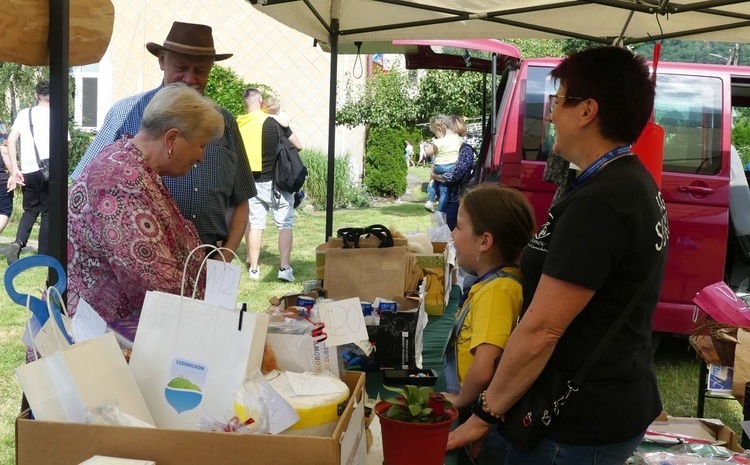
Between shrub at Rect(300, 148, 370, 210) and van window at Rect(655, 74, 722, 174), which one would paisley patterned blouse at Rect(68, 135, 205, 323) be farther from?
shrub at Rect(300, 148, 370, 210)

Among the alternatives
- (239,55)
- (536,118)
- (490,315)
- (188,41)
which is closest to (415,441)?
(490,315)

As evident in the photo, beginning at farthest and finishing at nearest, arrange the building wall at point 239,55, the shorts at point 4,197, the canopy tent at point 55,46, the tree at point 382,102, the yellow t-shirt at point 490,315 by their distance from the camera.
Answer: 1. the tree at point 382,102
2. the building wall at point 239,55
3. the shorts at point 4,197
4. the yellow t-shirt at point 490,315
5. the canopy tent at point 55,46

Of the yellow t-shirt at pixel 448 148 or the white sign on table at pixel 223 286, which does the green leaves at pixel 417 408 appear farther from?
the yellow t-shirt at pixel 448 148

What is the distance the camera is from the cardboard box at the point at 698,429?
2.78 m

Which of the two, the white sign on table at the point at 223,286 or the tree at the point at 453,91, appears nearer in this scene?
the white sign on table at the point at 223,286

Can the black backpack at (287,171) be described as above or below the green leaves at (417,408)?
above

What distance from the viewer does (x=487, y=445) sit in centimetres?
187

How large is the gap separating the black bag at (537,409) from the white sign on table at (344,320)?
15.4 inches

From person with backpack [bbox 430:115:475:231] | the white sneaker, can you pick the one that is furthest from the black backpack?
person with backpack [bbox 430:115:475:231]

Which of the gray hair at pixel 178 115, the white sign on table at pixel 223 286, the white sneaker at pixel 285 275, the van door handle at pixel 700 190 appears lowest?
the white sneaker at pixel 285 275

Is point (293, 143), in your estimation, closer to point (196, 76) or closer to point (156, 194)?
point (196, 76)

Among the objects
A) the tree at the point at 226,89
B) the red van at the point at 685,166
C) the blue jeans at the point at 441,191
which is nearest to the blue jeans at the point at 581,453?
the red van at the point at 685,166

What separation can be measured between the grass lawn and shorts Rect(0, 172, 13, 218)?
1.52ft

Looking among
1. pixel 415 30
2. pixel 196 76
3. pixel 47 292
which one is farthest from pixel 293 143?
pixel 47 292
